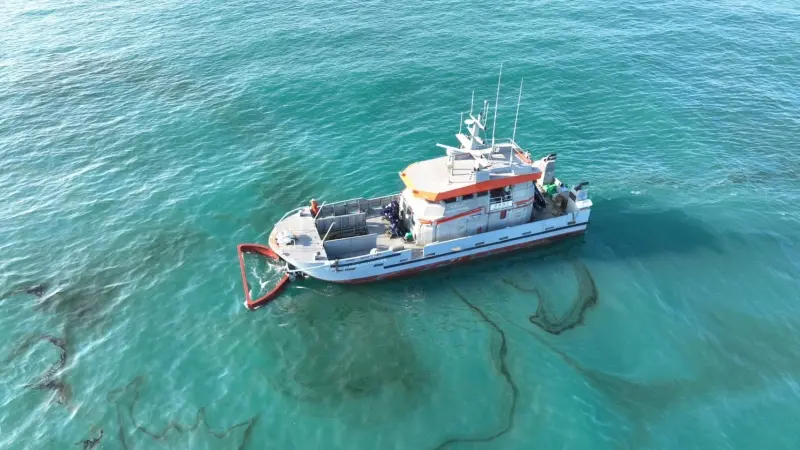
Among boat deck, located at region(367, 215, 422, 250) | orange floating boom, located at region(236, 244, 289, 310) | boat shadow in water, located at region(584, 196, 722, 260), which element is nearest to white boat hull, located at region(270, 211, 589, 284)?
boat deck, located at region(367, 215, 422, 250)

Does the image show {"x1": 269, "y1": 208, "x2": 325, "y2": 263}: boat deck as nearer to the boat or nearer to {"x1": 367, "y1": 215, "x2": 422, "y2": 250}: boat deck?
the boat

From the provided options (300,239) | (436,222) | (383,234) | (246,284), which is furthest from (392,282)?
(246,284)

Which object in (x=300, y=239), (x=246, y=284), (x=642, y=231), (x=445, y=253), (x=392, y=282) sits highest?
(x=300, y=239)

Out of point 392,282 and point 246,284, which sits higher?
Result: point 246,284

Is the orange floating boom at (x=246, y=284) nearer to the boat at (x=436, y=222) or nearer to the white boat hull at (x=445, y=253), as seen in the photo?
the boat at (x=436, y=222)

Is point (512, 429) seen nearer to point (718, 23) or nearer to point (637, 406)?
point (637, 406)

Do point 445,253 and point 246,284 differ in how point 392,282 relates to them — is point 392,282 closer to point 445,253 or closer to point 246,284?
point 445,253

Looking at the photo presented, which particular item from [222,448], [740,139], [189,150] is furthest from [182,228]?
[740,139]
